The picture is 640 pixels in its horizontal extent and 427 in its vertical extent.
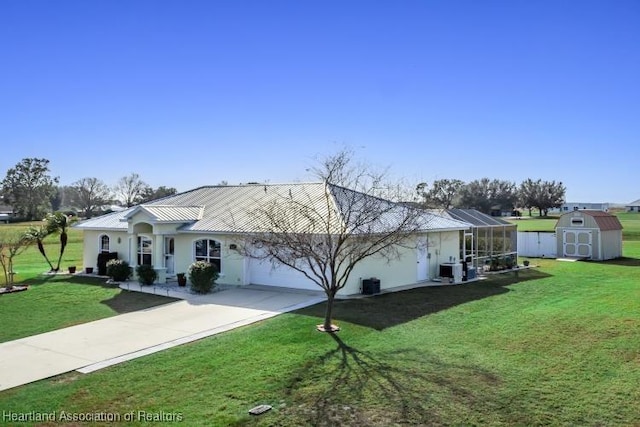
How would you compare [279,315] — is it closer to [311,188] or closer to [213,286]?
[213,286]

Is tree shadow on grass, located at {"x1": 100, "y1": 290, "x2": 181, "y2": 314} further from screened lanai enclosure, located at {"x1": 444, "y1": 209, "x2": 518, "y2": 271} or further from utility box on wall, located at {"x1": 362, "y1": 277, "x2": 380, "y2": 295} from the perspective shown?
screened lanai enclosure, located at {"x1": 444, "y1": 209, "x2": 518, "y2": 271}

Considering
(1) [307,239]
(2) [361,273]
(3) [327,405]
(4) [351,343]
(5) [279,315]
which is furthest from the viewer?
(2) [361,273]

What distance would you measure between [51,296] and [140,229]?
203 inches

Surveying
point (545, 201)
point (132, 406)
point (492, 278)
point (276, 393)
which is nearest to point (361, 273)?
point (492, 278)

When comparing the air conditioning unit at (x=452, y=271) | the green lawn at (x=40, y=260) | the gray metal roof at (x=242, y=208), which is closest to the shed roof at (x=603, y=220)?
the gray metal roof at (x=242, y=208)

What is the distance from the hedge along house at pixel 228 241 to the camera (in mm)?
20406

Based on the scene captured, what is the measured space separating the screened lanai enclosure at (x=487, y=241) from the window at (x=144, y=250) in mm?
15013

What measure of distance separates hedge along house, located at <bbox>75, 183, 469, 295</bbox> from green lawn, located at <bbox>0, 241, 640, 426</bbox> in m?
5.24

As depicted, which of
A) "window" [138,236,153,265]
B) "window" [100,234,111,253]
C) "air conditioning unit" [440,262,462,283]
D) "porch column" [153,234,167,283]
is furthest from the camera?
"window" [100,234,111,253]

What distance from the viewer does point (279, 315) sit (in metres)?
15.1

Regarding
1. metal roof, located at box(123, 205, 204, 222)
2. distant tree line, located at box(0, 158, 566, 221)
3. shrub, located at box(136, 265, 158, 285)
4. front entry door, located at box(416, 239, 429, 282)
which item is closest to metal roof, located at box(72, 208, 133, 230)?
metal roof, located at box(123, 205, 204, 222)

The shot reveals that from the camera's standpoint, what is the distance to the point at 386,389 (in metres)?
9.11

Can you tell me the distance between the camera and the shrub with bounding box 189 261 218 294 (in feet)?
63.3

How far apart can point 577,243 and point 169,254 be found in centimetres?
2706
